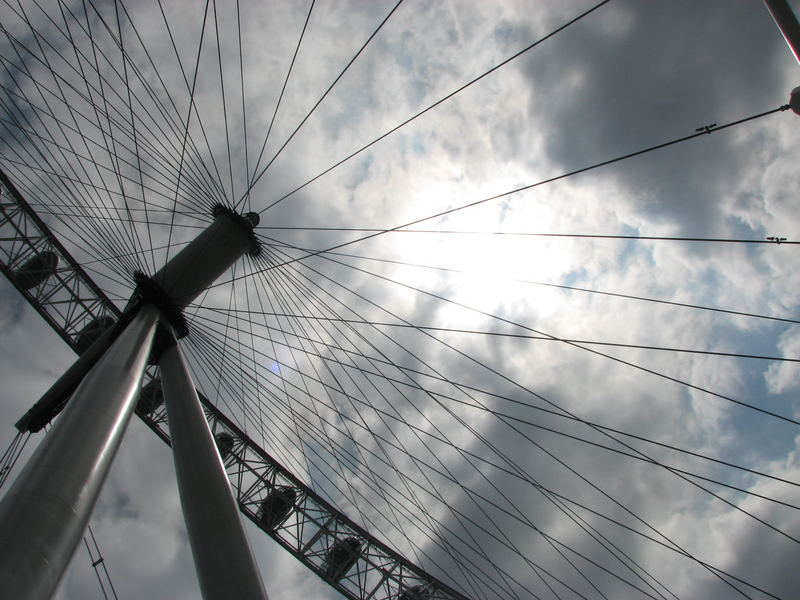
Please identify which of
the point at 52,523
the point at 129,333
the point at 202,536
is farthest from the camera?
the point at 129,333

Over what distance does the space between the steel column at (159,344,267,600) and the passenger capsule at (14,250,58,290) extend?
12.7 meters

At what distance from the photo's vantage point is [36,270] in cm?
1792

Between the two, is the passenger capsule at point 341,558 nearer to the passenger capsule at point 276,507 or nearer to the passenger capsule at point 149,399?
the passenger capsule at point 276,507

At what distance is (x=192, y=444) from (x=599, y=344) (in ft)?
23.8

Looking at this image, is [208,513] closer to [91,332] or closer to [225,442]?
[225,442]

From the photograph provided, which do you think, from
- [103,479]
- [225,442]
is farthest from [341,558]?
[103,479]

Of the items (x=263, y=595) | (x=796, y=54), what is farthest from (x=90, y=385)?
(x=796, y=54)

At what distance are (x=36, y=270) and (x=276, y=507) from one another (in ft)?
42.5

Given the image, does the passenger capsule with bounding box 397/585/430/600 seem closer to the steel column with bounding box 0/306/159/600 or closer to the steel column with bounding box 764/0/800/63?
the steel column with bounding box 0/306/159/600

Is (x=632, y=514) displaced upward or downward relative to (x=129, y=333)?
upward

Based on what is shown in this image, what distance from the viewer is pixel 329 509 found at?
19.6 metres

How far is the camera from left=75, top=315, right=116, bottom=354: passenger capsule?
18297mm

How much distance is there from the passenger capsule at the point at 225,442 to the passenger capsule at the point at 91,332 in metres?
6.03

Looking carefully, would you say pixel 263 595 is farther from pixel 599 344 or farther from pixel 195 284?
pixel 195 284
